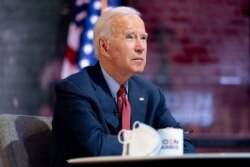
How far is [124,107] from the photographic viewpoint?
7.77 ft

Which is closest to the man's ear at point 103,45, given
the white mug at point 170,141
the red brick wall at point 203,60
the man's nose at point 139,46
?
the man's nose at point 139,46

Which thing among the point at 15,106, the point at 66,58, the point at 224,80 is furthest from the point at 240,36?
the point at 15,106

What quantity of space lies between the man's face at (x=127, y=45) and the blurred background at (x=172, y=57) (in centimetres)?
161

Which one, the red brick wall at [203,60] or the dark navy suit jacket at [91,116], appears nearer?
the dark navy suit jacket at [91,116]

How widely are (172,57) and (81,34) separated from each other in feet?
2.30

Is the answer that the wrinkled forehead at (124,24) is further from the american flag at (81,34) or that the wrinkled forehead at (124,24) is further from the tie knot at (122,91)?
the american flag at (81,34)

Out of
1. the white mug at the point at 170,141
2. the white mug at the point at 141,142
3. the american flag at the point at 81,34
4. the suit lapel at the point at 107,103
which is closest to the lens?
the white mug at the point at 141,142

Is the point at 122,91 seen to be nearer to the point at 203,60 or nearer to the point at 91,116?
the point at 91,116

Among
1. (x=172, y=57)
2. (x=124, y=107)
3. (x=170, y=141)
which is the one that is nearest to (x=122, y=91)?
(x=124, y=107)

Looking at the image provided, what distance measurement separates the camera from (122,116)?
7.70 feet

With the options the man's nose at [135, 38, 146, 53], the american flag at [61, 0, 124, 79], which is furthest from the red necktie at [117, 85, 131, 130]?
the american flag at [61, 0, 124, 79]

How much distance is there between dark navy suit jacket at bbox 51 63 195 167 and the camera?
2090 mm

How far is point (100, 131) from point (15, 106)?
2097 mm

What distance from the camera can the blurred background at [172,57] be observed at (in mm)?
4113
